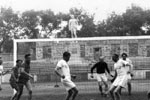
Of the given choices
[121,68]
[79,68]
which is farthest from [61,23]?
[121,68]

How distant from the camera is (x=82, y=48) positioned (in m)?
17.6

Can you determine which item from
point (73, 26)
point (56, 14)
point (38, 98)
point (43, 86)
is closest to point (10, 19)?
point (56, 14)

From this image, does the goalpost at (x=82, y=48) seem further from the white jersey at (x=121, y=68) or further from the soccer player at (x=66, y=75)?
the soccer player at (x=66, y=75)

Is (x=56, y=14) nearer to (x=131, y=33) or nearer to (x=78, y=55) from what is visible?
(x=131, y=33)

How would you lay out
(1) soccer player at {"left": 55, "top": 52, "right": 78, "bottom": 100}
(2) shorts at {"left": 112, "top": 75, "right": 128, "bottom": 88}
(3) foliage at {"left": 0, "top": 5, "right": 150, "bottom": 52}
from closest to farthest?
1. (1) soccer player at {"left": 55, "top": 52, "right": 78, "bottom": 100}
2. (2) shorts at {"left": 112, "top": 75, "right": 128, "bottom": 88}
3. (3) foliage at {"left": 0, "top": 5, "right": 150, "bottom": 52}

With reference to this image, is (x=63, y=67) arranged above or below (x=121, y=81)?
above

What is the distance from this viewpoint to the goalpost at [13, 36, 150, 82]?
1723cm

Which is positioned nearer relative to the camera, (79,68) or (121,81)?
(121,81)

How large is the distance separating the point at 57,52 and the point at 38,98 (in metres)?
3.78

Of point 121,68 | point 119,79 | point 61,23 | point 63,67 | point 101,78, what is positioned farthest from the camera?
point 61,23

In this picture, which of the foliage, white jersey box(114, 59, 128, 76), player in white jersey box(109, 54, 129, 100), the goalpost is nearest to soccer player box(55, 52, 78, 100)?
player in white jersey box(109, 54, 129, 100)

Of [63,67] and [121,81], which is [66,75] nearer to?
[63,67]

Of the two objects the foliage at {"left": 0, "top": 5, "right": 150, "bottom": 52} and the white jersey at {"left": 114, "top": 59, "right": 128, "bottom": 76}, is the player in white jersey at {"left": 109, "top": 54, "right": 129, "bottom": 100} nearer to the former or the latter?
the white jersey at {"left": 114, "top": 59, "right": 128, "bottom": 76}

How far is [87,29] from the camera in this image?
5784cm
